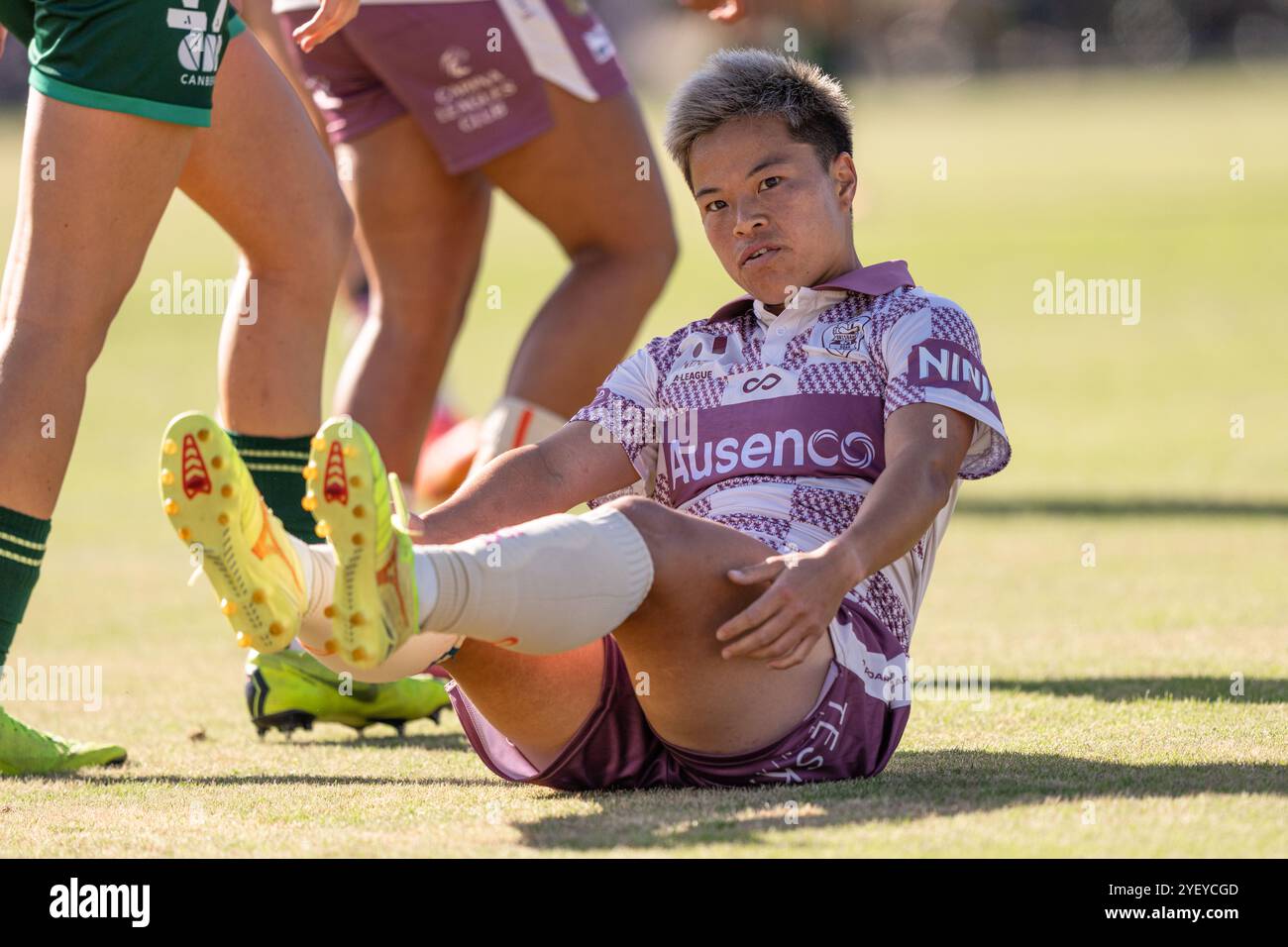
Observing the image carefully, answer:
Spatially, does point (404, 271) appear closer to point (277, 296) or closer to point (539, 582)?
point (277, 296)

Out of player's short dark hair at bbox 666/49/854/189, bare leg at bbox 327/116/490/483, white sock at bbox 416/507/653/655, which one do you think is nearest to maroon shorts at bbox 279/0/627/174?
bare leg at bbox 327/116/490/483

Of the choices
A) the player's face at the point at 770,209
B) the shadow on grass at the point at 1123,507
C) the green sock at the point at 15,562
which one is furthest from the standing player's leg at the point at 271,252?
the shadow on grass at the point at 1123,507

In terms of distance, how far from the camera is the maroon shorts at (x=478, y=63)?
3982mm

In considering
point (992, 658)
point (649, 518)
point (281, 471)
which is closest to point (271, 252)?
point (281, 471)

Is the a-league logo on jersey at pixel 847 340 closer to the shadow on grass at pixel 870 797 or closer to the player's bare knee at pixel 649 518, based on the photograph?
the player's bare knee at pixel 649 518

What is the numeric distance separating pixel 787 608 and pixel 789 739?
0.28m

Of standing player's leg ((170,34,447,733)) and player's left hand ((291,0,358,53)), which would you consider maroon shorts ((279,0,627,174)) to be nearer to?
standing player's leg ((170,34,447,733))

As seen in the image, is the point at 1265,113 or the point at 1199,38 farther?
the point at 1199,38

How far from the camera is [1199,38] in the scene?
51750mm

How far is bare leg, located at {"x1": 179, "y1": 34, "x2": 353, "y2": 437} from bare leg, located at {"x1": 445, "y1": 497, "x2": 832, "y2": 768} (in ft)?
3.55
